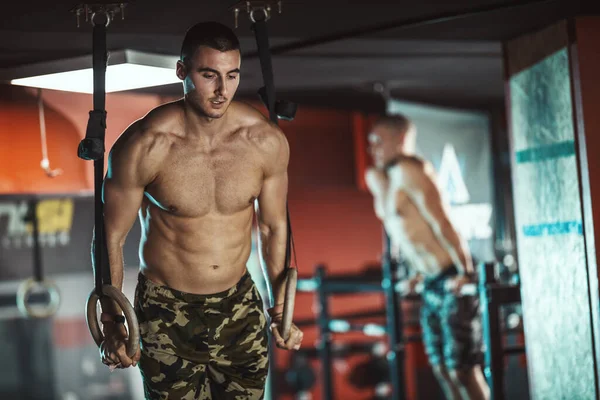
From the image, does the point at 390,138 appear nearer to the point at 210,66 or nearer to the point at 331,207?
the point at 331,207

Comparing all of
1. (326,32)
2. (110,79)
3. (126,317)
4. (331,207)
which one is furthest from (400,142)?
(126,317)

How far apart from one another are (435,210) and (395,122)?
679mm

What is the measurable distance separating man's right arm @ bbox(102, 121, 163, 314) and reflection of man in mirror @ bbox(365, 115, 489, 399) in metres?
2.63

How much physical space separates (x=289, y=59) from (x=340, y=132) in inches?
80.6

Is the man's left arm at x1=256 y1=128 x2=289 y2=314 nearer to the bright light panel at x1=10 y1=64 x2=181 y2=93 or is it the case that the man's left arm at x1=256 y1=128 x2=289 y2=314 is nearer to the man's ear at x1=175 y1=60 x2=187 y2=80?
the man's ear at x1=175 y1=60 x2=187 y2=80

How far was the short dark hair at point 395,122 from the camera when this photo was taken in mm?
5340

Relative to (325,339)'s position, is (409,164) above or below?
above

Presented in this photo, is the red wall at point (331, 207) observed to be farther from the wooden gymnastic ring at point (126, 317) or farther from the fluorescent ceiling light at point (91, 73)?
the wooden gymnastic ring at point (126, 317)

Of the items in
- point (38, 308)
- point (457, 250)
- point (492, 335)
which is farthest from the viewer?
point (38, 308)

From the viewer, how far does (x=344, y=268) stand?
6844 millimetres

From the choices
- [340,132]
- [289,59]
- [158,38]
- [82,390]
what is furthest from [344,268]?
[158,38]

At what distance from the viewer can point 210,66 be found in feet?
8.80

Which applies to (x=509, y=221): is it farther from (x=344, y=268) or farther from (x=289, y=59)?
(x=289, y=59)

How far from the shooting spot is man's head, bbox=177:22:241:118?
269 cm
